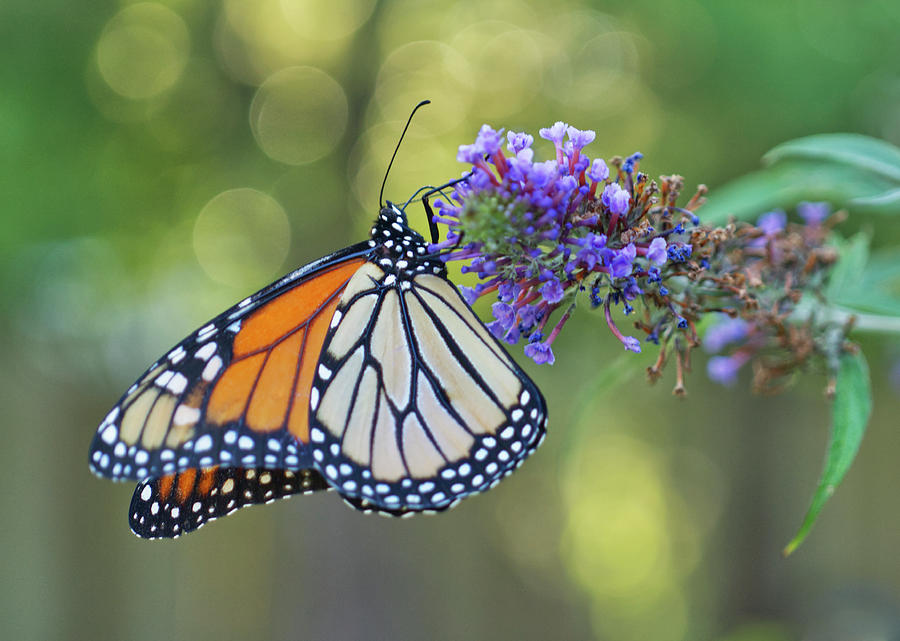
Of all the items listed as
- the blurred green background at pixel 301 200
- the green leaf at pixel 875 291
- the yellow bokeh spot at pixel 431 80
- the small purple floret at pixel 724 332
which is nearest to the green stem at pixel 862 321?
the green leaf at pixel 875 291

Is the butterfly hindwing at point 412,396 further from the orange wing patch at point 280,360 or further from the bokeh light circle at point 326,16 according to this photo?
the bokeh light circle at point 326,16

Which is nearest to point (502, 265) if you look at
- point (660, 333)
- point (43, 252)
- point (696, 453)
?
point (660, 333)

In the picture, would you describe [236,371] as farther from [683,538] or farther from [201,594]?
[683,538]

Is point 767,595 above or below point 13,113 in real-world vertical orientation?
below

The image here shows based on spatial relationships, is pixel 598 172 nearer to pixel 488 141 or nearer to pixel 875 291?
pixel 488 141

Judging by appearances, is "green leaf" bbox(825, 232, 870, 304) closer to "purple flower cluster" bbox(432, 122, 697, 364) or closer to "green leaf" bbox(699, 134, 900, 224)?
"green leaf" bbox(699, 134, 900, 224)

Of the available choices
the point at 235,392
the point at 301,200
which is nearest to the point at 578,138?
the point at 235,392
